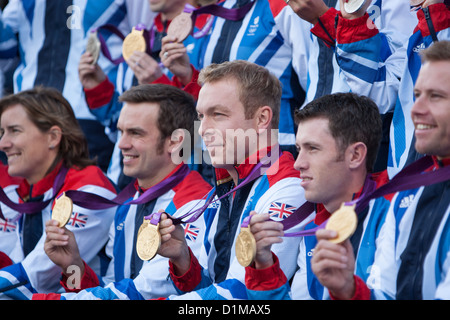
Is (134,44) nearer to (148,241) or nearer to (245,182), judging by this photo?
(245,182)

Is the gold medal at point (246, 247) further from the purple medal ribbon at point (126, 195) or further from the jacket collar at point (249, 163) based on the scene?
the purple medal ribbon at point (126, 195)

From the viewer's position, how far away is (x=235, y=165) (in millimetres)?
3525

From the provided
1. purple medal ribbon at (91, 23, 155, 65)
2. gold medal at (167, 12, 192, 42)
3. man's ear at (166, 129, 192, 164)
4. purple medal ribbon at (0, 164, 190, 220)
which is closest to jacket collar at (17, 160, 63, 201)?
purple medal ribbon at (0, 164, 190, 220)

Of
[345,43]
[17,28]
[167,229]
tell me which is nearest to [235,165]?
[167,229]

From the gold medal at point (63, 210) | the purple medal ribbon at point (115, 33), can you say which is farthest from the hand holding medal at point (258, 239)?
the purple medal ribbon at point (115, 33)

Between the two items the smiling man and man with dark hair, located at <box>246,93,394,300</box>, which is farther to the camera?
the smiling man

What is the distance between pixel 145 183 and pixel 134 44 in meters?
1.12

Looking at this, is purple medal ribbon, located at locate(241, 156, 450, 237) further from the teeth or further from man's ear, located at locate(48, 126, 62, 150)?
man's ear, located at locate(48, 126, 62, 150)

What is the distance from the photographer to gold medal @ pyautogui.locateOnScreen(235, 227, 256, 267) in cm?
276

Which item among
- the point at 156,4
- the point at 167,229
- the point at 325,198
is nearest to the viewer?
the point at 325,198

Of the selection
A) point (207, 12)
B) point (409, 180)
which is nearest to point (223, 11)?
point (207, 12)

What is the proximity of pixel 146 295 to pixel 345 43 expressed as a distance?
5.17 ft
